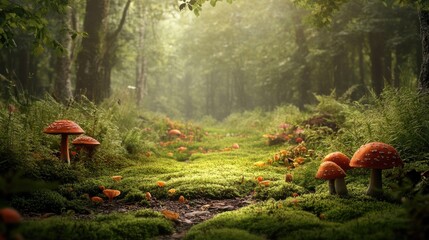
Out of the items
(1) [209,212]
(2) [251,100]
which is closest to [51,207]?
(1) [209,212]

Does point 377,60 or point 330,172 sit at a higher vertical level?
point 377,60

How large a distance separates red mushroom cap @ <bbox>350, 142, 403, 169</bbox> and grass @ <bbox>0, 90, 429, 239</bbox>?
365mm

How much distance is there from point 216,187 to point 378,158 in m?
2.73

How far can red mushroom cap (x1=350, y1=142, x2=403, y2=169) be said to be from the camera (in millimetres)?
4516

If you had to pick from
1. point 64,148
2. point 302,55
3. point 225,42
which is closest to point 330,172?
point 64,148

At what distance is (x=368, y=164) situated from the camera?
4.53 m

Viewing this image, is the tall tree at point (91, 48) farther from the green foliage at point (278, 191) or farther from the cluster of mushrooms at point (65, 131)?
the green foliage at point (278, 191)

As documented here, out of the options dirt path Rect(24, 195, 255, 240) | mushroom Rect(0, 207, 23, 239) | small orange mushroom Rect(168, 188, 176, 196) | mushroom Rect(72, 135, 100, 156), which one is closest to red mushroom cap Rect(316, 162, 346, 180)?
dirt path Rect(24, 195, 255, 240)

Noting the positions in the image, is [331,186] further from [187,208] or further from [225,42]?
[225,42]

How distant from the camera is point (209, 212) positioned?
5.20 metres

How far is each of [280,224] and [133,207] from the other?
2.38 metres

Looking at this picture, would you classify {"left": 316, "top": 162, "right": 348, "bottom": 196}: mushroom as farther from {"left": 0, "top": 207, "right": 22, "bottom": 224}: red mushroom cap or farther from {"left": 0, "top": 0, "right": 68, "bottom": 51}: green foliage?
{"left": 0, "top": 0, "right": 68, "bottom": 51}: green foliage

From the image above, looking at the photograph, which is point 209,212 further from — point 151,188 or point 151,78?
point 151,78

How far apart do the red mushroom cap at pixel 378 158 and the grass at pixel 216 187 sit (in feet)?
1.20
